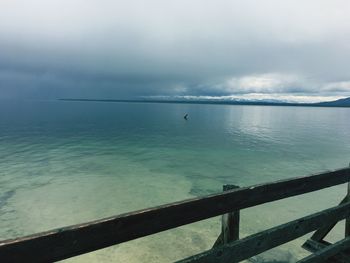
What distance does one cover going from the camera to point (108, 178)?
68.7ft

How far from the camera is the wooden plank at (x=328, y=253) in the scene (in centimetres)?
414

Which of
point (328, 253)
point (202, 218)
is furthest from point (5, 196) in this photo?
point (328, 253)

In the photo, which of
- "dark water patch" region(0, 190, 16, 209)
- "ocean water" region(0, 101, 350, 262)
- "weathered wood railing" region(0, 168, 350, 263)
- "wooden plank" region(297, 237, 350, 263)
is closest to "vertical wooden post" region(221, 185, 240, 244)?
"weathered wood railing" region(0, 168, 350, 263)

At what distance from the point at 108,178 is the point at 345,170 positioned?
18455 mm

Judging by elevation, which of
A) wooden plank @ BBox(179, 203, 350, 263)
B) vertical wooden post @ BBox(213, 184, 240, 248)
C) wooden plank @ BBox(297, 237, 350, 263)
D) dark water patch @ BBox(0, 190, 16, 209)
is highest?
vertical wooden post @ BBox(213, 184, 240, 248)

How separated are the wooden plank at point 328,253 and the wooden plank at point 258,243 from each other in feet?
1.55

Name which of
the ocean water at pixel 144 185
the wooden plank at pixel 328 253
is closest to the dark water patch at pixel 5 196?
the ocean water at pixel 144 185

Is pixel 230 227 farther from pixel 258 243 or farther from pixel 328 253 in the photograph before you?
pixel 328 253

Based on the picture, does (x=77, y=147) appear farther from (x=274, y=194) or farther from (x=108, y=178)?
(x=274, y=194)

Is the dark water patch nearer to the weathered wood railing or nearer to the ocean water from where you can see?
the ocean water

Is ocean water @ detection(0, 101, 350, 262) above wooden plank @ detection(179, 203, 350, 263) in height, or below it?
below

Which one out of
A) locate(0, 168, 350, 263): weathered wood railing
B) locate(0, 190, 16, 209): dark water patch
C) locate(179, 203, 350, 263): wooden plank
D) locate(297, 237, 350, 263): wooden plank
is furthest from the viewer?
locate(0, 190, 16, 209): dark water patch

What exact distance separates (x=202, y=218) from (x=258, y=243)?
953 millimetres

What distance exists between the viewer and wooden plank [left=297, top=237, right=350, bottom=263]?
414 cm
